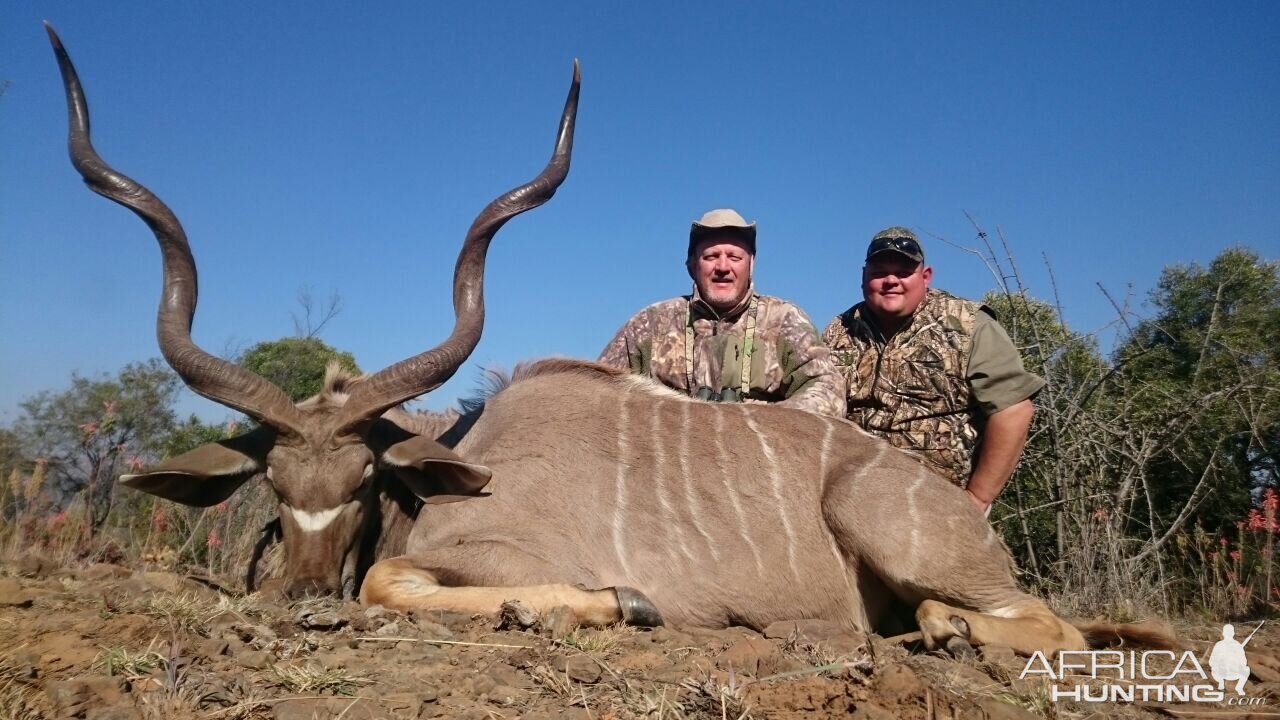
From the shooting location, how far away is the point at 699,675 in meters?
1.98

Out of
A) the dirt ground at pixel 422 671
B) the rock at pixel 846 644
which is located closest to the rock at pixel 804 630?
the rock at pixel 846 644

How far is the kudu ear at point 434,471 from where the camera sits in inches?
119

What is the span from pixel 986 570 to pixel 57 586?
3.04m

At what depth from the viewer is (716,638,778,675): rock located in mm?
2131

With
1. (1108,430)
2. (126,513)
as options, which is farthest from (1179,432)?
(126,513)

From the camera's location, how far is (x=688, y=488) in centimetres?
328

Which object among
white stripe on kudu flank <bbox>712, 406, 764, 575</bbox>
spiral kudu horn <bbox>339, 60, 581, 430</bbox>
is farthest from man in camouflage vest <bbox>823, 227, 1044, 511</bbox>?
spiral kudu horn <bbox>339, 60, 581, 430</bbox>

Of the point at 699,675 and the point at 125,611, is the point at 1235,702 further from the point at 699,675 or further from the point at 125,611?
the point at 125,611

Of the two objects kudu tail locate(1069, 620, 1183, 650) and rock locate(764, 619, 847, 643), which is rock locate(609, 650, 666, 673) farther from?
kudu tail locate(1069, 620, 1183, 650)

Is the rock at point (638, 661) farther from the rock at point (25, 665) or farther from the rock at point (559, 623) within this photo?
the rock at point (25, 665)

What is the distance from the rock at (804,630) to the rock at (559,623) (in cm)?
78

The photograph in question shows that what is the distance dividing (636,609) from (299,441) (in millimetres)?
1297

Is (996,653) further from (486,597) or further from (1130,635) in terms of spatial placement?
(486,597)

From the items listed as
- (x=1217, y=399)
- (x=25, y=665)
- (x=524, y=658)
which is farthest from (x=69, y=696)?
(x=1217, y=399)
